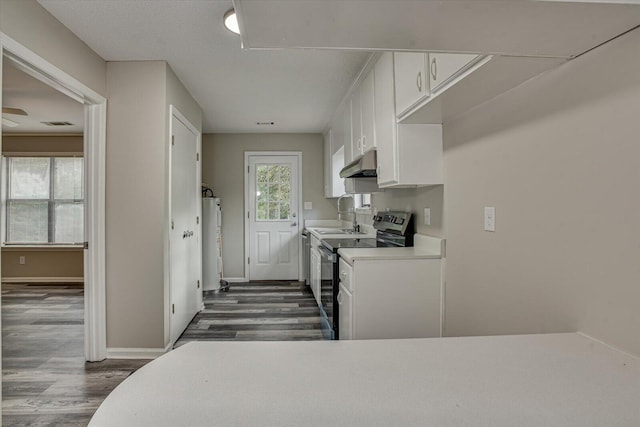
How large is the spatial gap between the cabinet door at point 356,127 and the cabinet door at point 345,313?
1229mm

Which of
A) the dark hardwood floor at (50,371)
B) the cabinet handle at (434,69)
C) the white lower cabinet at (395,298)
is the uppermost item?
the cabinet handle at (434,69)

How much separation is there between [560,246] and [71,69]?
287 centimetres

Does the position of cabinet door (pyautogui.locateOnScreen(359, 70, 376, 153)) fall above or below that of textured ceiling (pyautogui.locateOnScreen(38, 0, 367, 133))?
below

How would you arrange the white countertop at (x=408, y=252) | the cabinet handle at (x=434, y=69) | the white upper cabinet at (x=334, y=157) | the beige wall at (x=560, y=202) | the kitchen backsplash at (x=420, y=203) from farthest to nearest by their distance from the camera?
the white upper cabinet at (x=334, y=157)
the kitchen backsplash at (x=420, y=203)
the white countertop at (x=408, y=252)
the cabinet handle at (x=434, y=69)
the beige wall at (x=560, y=202)

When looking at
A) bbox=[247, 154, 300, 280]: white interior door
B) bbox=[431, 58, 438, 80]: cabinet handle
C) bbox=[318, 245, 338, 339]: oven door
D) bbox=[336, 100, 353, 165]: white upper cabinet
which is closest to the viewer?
bbox=[431, 58, 438, 80]: cabinet handle

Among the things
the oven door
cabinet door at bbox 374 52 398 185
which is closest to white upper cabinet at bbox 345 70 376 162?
cabinet door at bbox 374 52 398 185

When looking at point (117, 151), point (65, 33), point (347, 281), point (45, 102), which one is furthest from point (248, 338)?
point (45, 102)

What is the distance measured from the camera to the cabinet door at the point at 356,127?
9.61 ft

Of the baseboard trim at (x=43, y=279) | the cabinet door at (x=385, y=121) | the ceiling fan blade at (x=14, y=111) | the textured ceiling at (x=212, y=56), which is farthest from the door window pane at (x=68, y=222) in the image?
the cabinet door at (x=385, y=121)

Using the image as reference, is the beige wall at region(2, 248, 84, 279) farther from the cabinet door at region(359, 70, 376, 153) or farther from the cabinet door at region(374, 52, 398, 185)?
the cabinet door at region(374, 52, 398, 185)

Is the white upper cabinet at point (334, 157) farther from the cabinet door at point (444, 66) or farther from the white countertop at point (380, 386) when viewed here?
the white countertop at point (380, 386)

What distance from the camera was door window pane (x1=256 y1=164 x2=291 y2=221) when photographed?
534 centimetres

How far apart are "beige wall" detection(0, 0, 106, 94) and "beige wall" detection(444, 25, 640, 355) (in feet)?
7.79

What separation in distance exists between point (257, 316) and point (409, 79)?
2.83 meters
